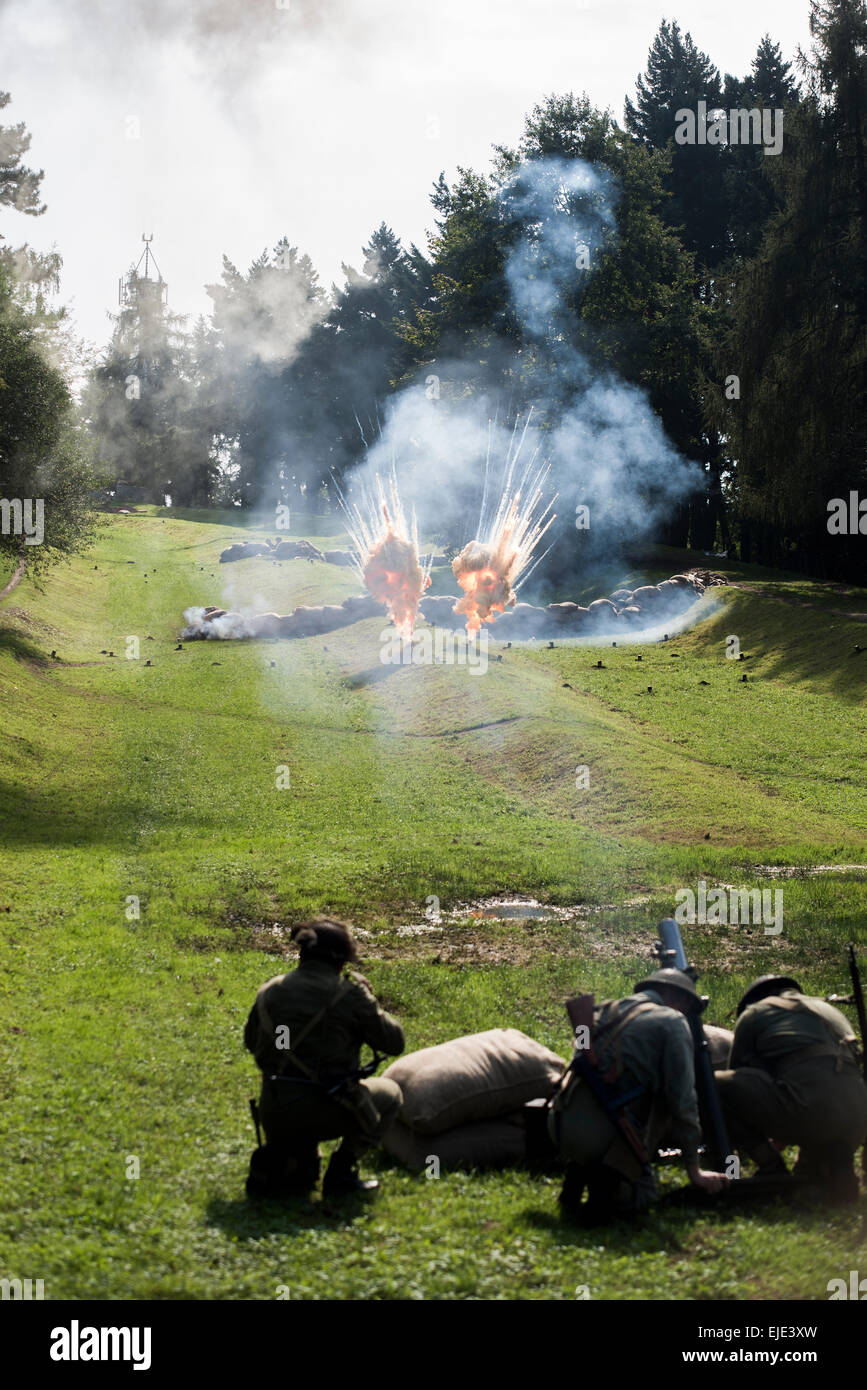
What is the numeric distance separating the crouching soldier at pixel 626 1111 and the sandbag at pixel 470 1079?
45.8 inches

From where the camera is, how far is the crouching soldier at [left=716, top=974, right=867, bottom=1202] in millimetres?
8852

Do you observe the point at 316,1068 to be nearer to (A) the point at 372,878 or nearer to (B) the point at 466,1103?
(B) the point at 466,1103

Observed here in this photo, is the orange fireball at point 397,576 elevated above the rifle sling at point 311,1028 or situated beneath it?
elevated above

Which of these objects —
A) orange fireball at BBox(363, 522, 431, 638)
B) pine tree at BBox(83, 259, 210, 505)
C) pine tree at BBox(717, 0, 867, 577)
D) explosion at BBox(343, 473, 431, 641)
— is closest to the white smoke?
explosion at BBox(343, 473, 431, 641)

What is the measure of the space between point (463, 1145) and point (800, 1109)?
9.06ft

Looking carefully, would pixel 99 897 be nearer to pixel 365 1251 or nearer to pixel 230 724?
pixel 365 1251

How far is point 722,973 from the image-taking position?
1550 centimetres

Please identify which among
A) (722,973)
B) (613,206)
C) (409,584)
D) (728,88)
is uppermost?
(728,88)

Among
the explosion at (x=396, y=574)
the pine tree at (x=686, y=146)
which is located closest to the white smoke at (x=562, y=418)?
the pine tree at (x=686, y=146)

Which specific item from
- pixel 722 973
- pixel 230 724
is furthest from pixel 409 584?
pixel 722 973

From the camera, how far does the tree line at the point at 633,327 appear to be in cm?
3925

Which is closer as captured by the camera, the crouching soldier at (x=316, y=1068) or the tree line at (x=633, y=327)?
the crouching soldier at (x=316, y=1068)

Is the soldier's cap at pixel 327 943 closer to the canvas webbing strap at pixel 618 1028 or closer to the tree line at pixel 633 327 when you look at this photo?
the canvas webbing strap at pixel 618 1028
